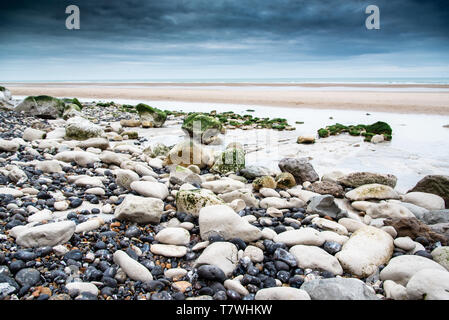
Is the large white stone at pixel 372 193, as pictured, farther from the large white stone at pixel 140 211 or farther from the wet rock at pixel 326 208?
the large white stone at pixel 140 211

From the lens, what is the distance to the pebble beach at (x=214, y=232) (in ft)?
7.86

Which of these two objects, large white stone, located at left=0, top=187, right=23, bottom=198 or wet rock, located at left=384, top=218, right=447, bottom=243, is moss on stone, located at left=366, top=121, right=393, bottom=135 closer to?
wet rock, located at left=384, top=218, right=447, bottom=243

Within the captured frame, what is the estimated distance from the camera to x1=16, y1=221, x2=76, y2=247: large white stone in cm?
274

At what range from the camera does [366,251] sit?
296 cm

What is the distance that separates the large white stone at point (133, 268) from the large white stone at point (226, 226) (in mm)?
792

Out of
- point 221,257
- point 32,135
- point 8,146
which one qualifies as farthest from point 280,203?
point 32,135

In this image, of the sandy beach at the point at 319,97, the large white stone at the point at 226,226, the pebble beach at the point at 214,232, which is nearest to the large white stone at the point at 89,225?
the pebble beach at the point at 214,232

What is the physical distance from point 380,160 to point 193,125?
196 inches

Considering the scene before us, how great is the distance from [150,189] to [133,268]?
168 cm

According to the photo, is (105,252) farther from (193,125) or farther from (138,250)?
(193,125)

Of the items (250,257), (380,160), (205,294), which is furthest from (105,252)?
(380,160)

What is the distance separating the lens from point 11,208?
345 cm

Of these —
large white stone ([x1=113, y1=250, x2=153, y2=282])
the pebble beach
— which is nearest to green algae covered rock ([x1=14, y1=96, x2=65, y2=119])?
the pebble beach

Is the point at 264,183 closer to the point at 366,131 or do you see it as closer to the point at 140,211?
the point at 140,211
